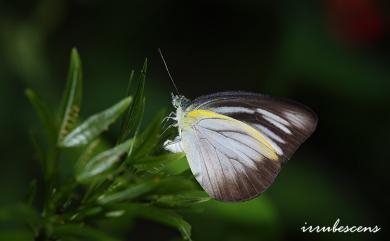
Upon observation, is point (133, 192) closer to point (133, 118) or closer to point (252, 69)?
point (133, 118)

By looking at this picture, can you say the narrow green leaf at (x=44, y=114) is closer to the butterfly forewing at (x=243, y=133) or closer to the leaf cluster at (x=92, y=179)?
the leaf cluster at (x=92, y=179)

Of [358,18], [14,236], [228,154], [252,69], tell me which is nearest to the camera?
[14,236]

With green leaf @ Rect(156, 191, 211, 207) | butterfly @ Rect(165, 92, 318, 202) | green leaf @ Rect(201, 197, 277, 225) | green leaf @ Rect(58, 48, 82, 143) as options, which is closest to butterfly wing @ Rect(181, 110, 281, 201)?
butterfly @ Rect(165, 92, 318, 202)

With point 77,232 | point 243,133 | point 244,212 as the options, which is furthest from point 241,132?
point 77,232

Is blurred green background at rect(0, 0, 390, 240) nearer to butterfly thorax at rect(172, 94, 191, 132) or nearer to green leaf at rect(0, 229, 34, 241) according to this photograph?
butterfly thorax at rect(172, 94, 191, 132)

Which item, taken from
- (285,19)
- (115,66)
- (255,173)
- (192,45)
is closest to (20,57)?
(115,66)

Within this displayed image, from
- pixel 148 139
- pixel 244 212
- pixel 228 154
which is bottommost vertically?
pixel 244 212
